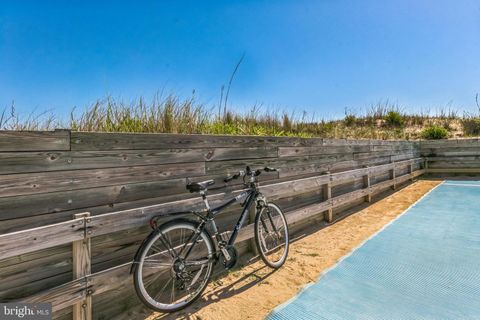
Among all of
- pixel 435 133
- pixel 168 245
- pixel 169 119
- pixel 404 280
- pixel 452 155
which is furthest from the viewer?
pixel 435 133

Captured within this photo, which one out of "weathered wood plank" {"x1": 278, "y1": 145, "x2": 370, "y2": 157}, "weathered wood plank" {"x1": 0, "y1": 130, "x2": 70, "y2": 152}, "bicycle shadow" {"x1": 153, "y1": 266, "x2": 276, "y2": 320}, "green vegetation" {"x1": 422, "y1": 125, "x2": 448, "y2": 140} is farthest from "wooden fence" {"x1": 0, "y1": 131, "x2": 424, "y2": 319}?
"green vegetation" {"x1": 422, "y1": 125, "x2": 448, "y2": 140}

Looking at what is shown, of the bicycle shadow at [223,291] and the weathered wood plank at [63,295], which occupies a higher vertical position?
the weathered wood plank at [63,295]

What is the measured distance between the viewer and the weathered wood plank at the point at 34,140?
161 centimetres

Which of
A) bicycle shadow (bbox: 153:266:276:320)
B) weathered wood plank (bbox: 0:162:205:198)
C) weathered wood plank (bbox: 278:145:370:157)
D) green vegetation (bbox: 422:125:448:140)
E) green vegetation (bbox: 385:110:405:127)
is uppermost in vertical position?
green vegetation (bbox: 385:110:405:127)

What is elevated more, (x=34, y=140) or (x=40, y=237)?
(x=34, y=140)

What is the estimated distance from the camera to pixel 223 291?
8.50 feet

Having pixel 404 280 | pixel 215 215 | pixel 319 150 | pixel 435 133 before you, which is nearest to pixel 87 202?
pixel 215 215

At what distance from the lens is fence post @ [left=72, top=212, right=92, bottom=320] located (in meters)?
1.83

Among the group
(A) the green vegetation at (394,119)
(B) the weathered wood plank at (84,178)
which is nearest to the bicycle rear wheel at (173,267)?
(B) the weathered wood plank at (84,178)

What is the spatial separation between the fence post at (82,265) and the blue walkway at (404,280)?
1349 mm

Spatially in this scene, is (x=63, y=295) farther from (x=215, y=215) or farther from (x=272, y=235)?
(x=272, y=235)

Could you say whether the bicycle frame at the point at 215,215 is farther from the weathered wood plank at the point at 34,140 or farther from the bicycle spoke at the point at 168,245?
the weathered wood plank at the point at 34,140

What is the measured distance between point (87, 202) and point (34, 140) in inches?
21.5

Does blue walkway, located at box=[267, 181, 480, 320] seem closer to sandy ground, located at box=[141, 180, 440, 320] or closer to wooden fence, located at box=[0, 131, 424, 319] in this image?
sandy ground, located at box=[141, 180, 440, 320]
